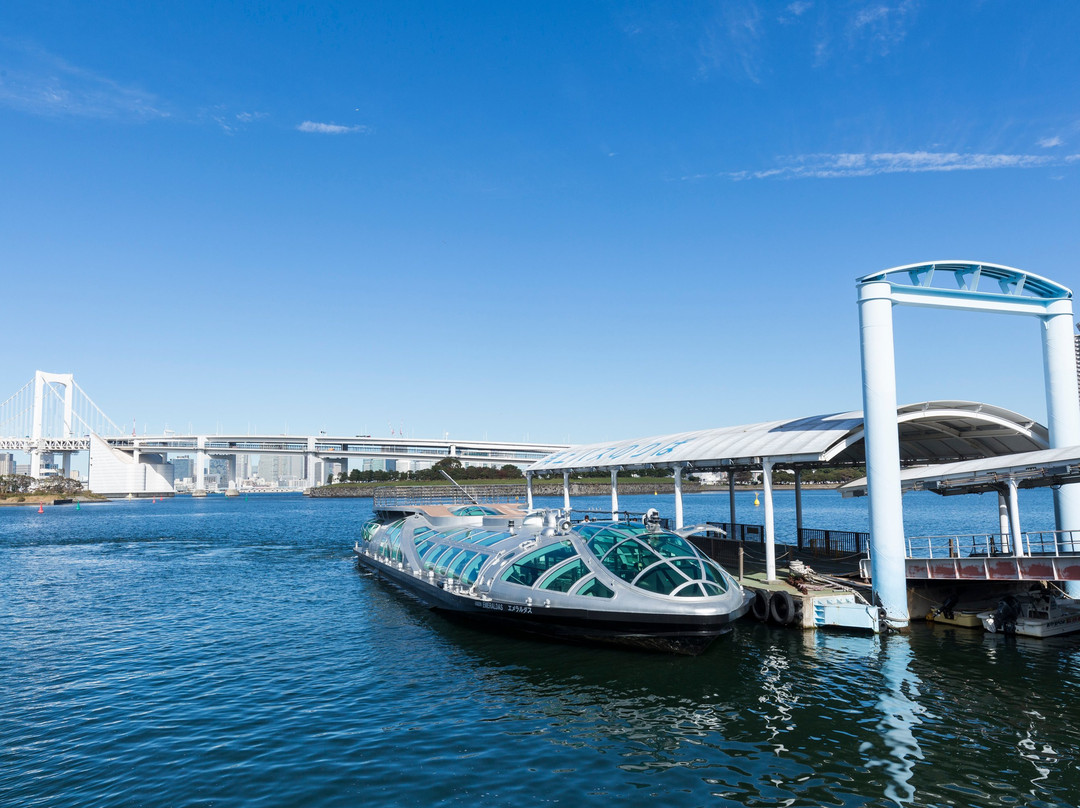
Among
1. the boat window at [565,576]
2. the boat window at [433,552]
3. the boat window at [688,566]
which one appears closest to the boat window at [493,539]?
the boat window at [433,552]

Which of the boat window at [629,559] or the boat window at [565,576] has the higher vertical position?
the boat window at [629,559]

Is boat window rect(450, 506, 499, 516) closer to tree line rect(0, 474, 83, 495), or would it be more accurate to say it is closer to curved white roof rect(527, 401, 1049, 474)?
curved white roof rect(527, 401, 1049, 474)

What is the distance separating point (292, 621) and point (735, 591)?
16.8m

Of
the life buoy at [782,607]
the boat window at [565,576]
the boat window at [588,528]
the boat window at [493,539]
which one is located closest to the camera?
the boat window at [565,576]

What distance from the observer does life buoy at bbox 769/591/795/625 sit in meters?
23.4

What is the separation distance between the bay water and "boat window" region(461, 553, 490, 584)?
6.40ft

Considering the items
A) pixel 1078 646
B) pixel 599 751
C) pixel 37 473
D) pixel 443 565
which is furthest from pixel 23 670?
pixel 37 473

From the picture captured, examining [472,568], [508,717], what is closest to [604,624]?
[508,717]

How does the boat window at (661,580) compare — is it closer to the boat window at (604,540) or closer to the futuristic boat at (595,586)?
the futuristic boat at (595,586)

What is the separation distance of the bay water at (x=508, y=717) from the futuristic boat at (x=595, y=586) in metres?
0.80

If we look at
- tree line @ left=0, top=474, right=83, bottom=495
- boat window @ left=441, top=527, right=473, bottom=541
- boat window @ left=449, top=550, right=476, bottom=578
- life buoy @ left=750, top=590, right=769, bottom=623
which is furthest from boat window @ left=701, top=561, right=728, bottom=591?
tree line @ left=0, top=474, right=83, bottom=495

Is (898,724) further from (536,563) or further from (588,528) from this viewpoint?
(536,563)

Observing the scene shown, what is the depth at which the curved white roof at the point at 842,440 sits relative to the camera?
81.4 ft

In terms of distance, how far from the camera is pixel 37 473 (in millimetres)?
190875
